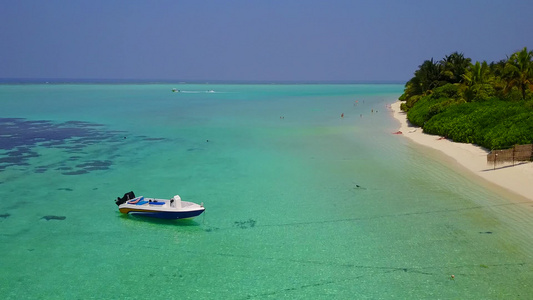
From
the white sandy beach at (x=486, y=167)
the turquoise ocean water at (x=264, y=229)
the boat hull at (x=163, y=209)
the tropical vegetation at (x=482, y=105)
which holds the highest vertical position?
the tropical vegetation at (x=482, y=105)

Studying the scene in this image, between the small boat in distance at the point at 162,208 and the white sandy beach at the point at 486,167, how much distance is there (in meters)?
17.8

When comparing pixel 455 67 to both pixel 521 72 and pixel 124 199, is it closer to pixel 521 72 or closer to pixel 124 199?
pixel 521 72

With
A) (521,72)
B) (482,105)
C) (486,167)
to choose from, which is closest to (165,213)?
(486,167)

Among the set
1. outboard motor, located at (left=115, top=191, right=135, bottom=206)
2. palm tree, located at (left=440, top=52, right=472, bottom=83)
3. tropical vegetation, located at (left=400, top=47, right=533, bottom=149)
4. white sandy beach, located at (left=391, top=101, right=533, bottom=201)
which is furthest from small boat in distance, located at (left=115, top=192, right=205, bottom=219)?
palm tree, located at (left=440, top=52, right=472, bottom=83)

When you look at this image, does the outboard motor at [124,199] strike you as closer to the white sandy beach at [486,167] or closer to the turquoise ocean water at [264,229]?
the turquoise ocean water at [264,229]

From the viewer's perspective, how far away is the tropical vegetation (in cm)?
3064

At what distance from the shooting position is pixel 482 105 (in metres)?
39.2

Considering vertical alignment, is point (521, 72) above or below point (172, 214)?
above

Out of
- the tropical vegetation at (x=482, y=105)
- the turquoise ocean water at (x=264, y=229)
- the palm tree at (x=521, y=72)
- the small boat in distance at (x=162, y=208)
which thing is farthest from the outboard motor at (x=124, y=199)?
the palm tree at (x=521, y=72)

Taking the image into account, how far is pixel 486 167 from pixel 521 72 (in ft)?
67.7

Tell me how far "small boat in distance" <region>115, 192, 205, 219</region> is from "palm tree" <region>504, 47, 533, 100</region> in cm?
3853

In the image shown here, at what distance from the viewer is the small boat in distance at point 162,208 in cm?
1952

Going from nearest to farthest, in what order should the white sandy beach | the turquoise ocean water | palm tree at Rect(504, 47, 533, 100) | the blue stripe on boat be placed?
1. the turquoise ocean water
2. the blue stripe on boat
3. the white sandy beach
4. palm tree at Rect(504, 47, 533, 100)

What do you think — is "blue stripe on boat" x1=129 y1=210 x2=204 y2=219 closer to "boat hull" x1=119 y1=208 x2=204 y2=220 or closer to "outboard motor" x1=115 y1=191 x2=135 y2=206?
"boat hull" x1=119 y1=208 x2=204 y2=220
